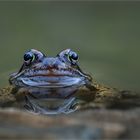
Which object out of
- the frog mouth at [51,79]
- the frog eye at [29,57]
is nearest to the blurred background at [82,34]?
the frog mouth at [51,79]

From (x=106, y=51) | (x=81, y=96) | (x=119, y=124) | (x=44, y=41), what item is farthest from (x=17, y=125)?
(x=44, y=41)

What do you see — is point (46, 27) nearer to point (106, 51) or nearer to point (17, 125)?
point (106, 51)

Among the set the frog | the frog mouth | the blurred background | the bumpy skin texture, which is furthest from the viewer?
the blurred background

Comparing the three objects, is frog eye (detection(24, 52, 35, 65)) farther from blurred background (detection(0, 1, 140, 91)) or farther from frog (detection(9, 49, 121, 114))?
blurred background (detection(0, 1, 140, 91))

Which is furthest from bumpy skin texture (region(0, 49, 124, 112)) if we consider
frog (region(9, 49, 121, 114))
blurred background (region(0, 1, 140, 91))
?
blurred background (region(0, 1, 140, 91))

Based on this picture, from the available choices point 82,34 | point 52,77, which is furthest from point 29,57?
point 82,34

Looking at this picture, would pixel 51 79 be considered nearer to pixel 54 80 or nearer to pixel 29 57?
pixel 54 80
